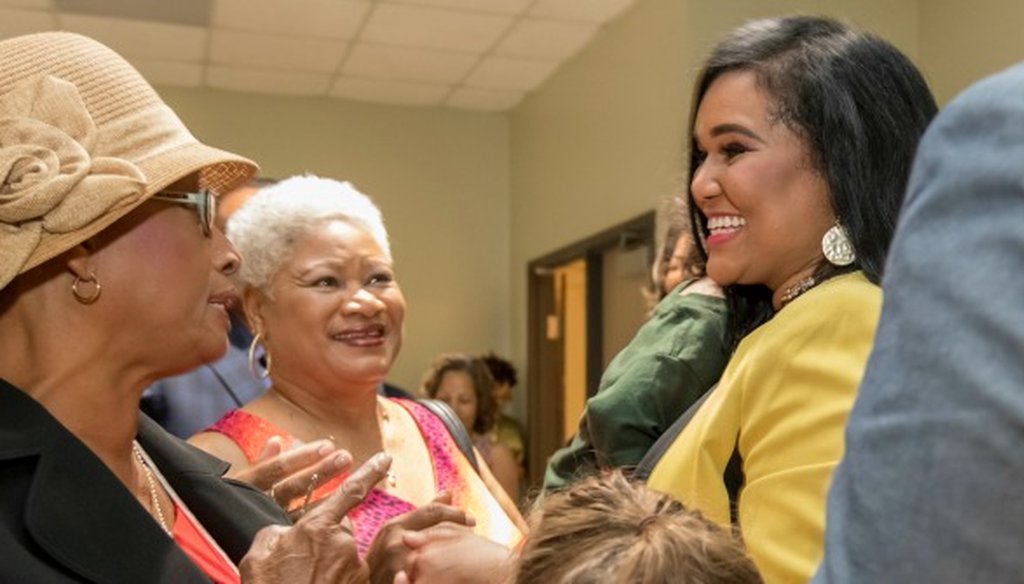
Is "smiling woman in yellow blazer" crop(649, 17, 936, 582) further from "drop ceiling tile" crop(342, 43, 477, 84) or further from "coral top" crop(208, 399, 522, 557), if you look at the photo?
"drop ceiling tile" crop(342, 43, 477, 84)

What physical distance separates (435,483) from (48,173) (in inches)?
44.6

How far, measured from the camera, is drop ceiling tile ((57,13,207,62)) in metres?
5.56

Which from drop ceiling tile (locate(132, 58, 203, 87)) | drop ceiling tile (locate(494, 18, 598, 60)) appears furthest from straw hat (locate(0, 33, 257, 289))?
drop ceiling tile (locate(132, 58, 203, 87))

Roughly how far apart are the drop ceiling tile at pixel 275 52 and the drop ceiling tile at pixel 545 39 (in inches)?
36.3

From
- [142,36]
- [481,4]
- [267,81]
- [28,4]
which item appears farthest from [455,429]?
[267,81]

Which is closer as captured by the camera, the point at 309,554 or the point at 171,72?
the point at 309,554

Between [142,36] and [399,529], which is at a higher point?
[142,36]

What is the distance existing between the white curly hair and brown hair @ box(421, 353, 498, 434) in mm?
3822

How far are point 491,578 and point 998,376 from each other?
853mm

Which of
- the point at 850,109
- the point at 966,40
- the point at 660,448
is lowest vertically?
the point at 660,448

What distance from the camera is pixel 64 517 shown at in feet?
3.84

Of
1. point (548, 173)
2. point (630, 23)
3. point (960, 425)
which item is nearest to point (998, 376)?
point (960, 425)

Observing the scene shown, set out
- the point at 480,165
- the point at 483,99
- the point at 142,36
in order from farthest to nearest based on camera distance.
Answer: the point at 480,165, the point at 483,99, the point at 142,36

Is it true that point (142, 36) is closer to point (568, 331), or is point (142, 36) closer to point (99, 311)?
point (568, 331)
